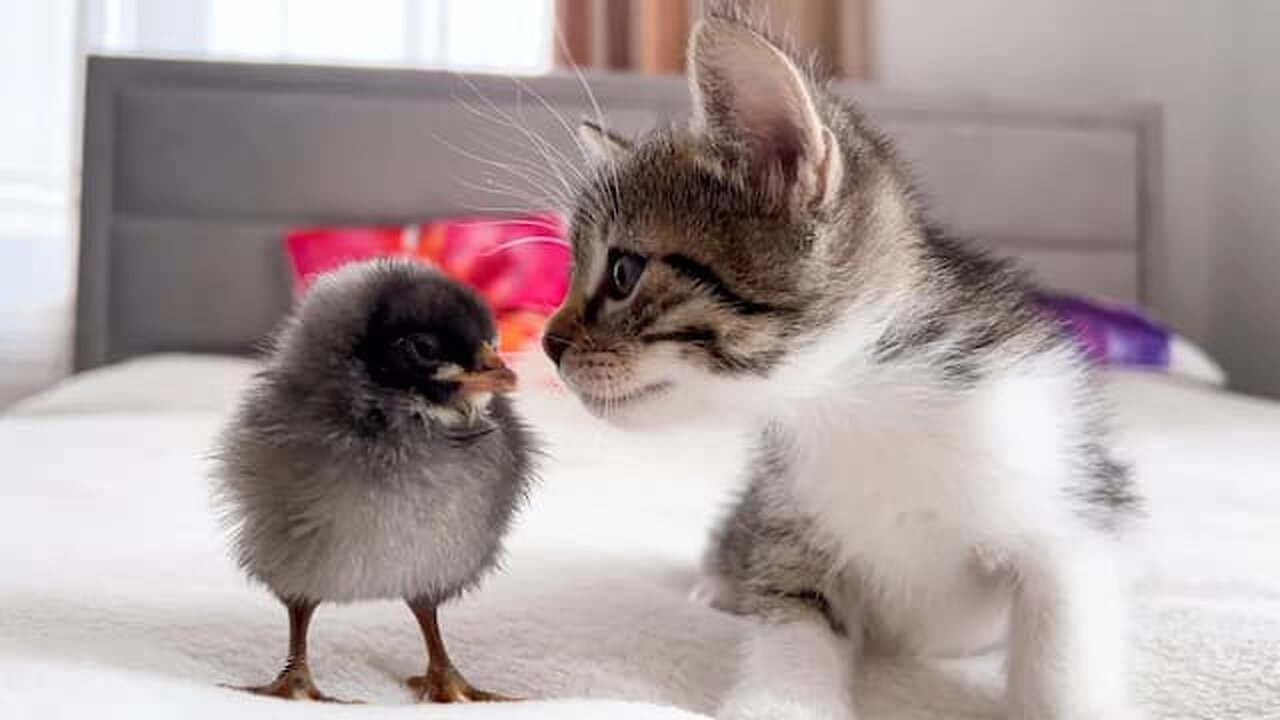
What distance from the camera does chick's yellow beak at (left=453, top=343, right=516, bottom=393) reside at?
609 mm

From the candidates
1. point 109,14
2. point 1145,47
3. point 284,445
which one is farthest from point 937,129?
point 284,445

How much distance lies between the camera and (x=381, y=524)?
622 mm

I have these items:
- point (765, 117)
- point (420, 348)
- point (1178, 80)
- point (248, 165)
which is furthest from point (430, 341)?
point (1178, 80)

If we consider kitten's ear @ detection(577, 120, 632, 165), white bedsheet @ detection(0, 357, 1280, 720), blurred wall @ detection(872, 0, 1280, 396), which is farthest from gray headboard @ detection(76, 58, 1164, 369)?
kitten's ear @ detection(577, 120, 632, 165)

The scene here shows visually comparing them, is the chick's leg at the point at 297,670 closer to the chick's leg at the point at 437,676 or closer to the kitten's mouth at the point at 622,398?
the chick's leg at the point at 437,676

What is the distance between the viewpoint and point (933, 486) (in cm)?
80

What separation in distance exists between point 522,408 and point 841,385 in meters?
0.18

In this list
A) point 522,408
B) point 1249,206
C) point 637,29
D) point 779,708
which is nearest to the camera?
point 779,708

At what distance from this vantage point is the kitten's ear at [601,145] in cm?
85

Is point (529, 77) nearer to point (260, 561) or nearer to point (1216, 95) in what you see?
point (1216, 95)

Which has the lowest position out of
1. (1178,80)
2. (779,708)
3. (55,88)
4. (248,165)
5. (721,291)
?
(779,708)

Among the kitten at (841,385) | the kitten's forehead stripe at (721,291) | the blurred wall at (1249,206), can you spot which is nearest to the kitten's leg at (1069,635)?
the kitten at (841,385)

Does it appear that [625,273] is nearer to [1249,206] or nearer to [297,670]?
[297,670]

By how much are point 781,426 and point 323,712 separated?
35cm
